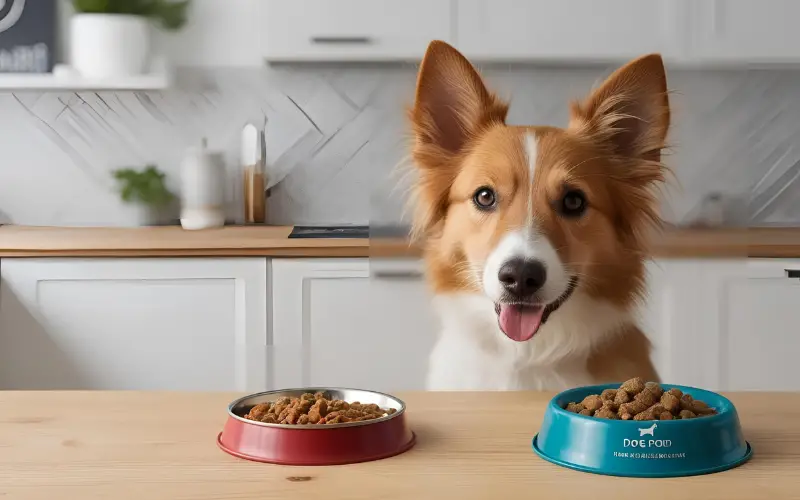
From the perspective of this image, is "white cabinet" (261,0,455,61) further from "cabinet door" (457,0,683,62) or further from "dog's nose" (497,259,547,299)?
"dog's nose" (497,259,547,299)

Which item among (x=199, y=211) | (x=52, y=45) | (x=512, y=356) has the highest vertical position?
(x=52, y=45)

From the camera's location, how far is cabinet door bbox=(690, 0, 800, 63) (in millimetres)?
2883

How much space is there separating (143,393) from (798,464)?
75cm

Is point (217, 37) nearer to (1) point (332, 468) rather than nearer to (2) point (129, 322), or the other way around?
(2) point (129, 322)

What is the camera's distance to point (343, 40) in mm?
2887

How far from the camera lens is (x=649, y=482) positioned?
0.81 meters

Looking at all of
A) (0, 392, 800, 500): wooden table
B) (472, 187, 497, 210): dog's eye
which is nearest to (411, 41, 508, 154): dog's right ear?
(472, 187, 497, 210): dog's eye

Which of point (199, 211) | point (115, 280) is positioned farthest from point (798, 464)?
point (199, 211)

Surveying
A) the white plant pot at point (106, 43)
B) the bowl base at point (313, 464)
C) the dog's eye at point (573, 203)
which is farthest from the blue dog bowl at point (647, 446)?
the white plant pot at point (106, 43)

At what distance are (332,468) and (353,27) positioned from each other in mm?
2222

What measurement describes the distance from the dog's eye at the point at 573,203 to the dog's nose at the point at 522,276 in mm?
152

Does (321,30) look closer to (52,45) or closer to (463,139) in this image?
(52,45)

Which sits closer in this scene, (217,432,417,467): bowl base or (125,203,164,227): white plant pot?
(217,432,417,467): bowl base

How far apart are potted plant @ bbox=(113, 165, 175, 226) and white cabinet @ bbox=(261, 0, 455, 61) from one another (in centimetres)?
62
